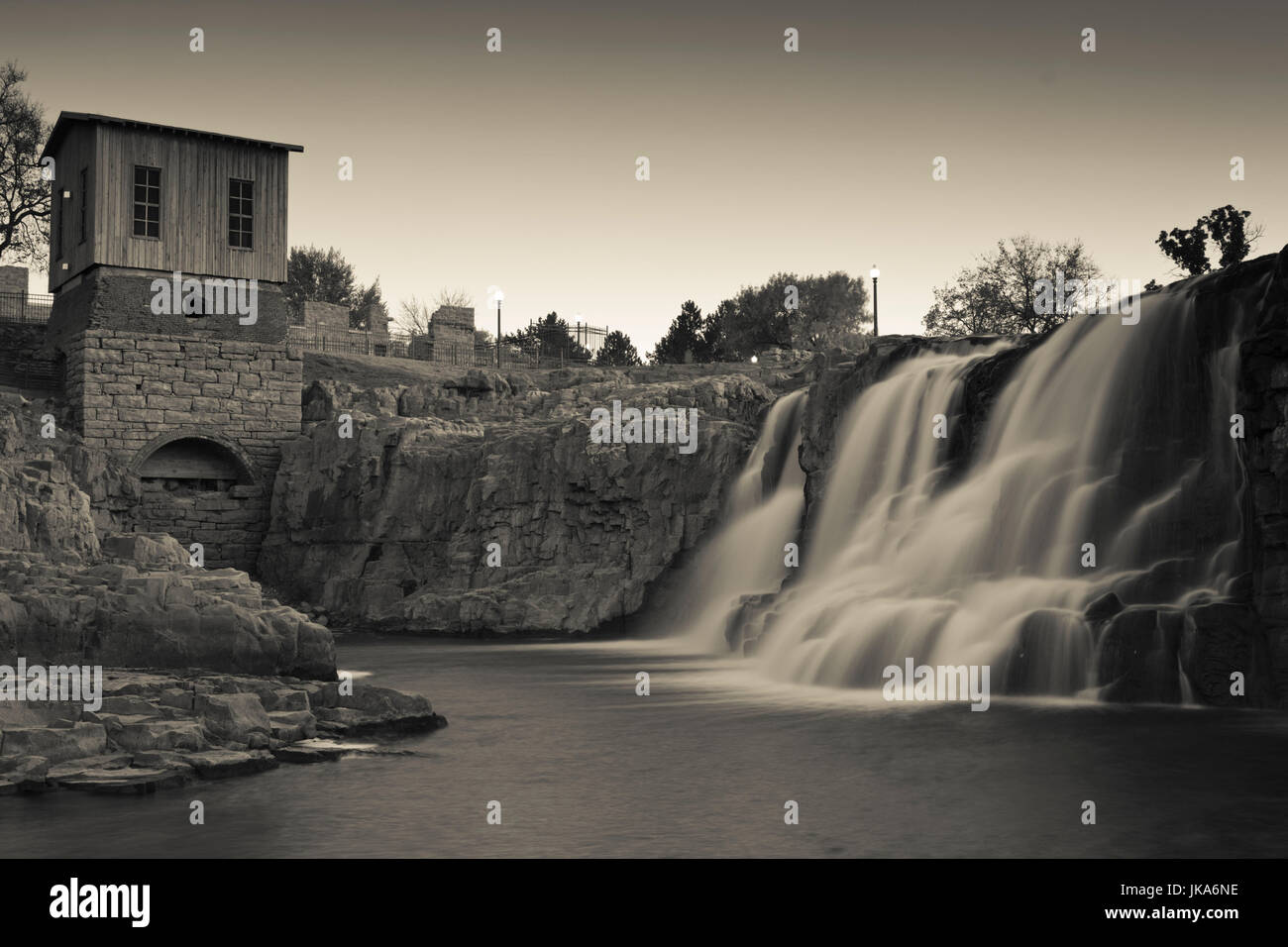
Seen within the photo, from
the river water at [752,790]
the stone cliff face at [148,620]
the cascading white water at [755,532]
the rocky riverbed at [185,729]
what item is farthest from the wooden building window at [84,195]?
the river water at [752,790]

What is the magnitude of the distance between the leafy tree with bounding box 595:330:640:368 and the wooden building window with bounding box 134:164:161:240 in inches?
1274

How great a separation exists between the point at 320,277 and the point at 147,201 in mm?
47415

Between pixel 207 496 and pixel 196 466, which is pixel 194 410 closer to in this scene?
pixel 196 466

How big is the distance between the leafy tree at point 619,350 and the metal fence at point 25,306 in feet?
96.3

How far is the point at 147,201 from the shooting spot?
3788cm

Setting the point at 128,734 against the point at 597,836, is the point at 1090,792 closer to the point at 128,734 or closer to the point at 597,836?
the point at 597,836

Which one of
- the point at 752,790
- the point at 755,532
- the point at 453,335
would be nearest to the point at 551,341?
the point at 453,335

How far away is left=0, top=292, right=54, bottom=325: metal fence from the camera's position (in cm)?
4503

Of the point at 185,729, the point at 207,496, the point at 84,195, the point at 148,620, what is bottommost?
the point at 185,729

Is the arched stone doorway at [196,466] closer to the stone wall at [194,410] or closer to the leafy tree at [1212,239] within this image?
the stone wall at [194,410]

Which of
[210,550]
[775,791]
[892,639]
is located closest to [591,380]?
[210,550]

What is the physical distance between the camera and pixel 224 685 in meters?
15.5

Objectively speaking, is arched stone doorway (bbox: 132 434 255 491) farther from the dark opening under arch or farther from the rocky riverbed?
the rocky riverbed

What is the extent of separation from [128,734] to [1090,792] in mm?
9680
